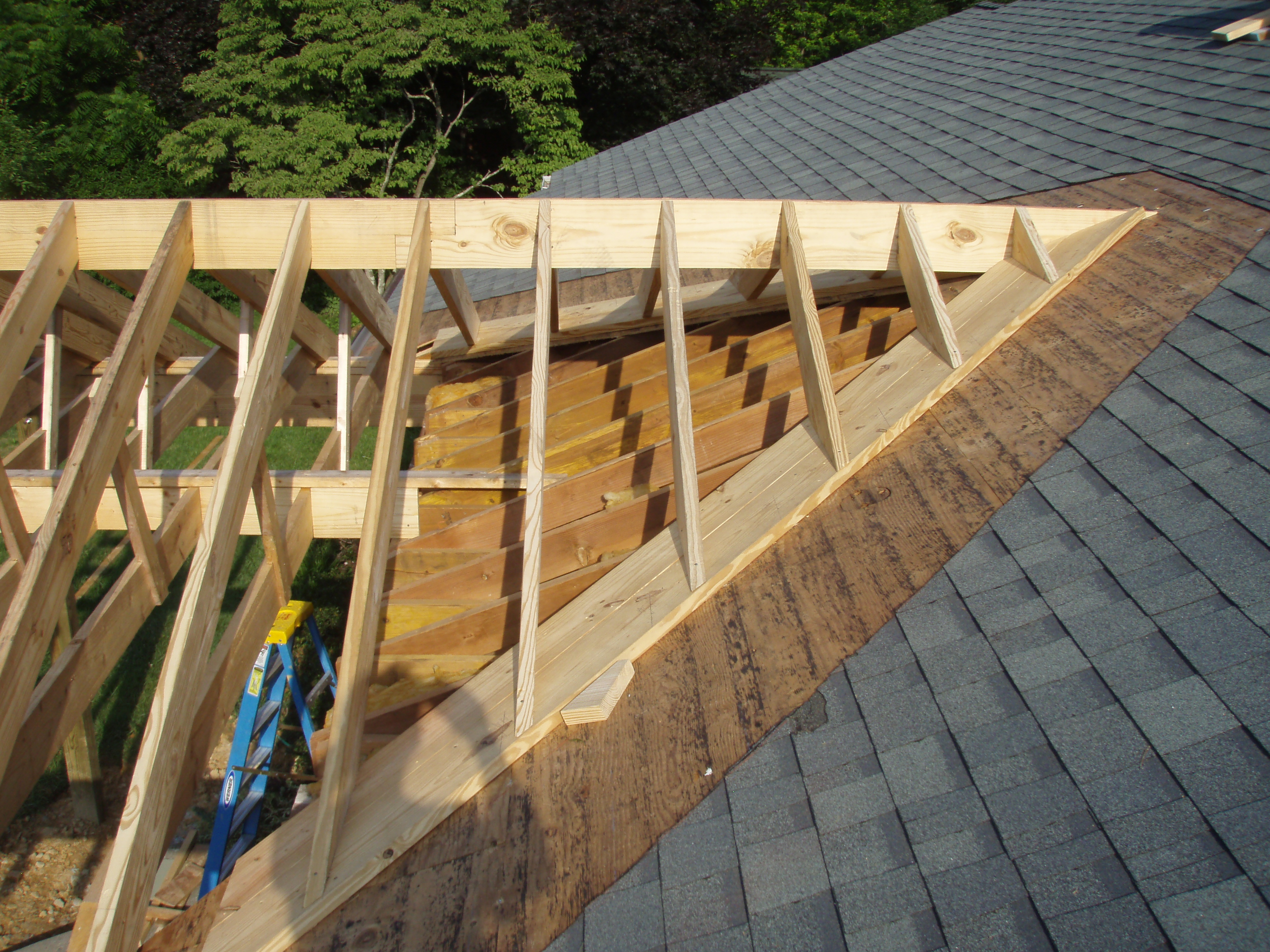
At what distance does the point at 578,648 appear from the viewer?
9.22 feet

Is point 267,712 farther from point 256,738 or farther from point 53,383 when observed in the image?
point 53,383

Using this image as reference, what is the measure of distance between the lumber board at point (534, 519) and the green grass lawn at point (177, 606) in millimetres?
4251

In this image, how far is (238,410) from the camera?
3.10 metres

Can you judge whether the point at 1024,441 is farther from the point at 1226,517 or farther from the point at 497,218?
the point at 497,218

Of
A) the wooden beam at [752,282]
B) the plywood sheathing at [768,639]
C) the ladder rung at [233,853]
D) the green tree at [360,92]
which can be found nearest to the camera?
the plywood sheathing at [768,639]

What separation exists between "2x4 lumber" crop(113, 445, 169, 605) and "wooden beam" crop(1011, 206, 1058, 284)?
452cm

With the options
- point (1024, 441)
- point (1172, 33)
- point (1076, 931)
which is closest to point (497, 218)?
point (1024, 441)

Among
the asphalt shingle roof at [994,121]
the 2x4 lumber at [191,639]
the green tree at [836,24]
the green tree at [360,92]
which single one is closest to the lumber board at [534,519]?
the 2x4 lumber at [191,639]

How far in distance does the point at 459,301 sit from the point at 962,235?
3.07 meters

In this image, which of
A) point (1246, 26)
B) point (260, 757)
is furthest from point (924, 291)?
point (260, 757)

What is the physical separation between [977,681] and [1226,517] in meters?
1.01

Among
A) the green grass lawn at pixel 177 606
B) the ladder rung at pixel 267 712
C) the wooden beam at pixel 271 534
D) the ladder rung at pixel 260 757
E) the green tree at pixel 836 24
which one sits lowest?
the green grass lawn at pixel 177 606

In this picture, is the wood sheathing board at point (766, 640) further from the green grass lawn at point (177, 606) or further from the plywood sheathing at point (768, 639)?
the green grass lawn at point (177, 606)

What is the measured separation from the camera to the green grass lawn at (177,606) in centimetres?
880
